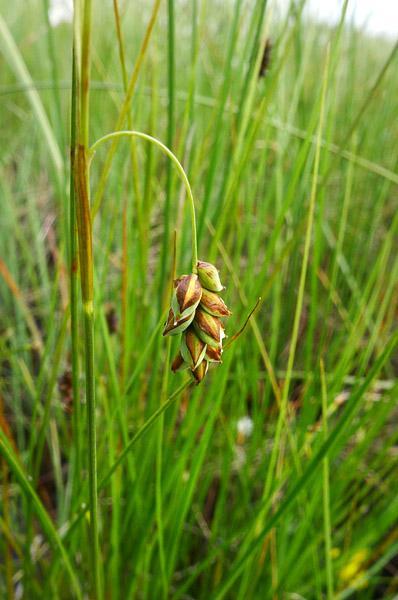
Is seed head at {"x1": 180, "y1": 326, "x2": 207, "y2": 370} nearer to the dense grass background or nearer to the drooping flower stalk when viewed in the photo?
the drooping flower stalk

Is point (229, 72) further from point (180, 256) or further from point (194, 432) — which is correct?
point (194, 432)

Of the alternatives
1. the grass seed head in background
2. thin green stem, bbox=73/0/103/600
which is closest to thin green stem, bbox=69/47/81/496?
thin green stem, bbox=73/0/103/600

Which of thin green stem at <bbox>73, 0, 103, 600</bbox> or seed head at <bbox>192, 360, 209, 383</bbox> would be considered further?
seed head at <bbox>192, 360, 209, 383</bbox>

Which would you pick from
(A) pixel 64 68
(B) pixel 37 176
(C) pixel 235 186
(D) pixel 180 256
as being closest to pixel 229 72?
(C) pixel 235 186

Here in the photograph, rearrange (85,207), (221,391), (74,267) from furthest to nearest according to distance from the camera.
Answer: (221,391)
(74,267)
(85,207)

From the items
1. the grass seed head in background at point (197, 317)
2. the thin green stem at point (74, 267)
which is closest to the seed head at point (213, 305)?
the grass seed head in background at point (197, 317)

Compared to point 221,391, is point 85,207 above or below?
above

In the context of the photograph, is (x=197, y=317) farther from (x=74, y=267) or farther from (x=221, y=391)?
(x=221, y=391)

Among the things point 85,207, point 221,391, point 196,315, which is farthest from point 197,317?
point 221,391

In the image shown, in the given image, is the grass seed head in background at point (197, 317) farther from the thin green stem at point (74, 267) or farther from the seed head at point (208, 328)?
the thin green stem at point (74, 267)
